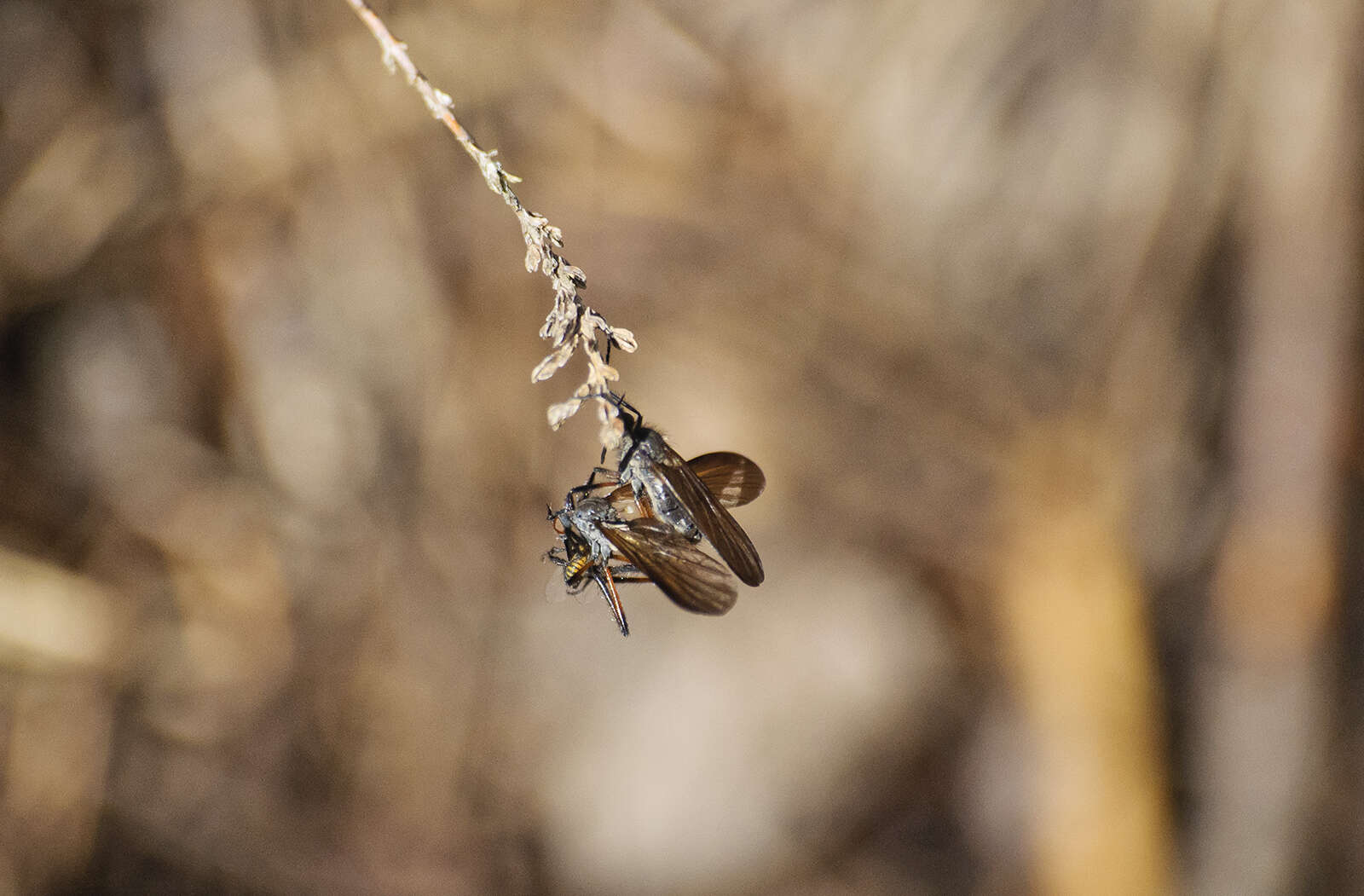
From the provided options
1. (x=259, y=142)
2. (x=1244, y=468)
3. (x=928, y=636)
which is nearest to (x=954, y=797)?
(x=928, y=636)

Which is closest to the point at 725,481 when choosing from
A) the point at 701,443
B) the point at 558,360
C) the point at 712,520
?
the point at 712,520

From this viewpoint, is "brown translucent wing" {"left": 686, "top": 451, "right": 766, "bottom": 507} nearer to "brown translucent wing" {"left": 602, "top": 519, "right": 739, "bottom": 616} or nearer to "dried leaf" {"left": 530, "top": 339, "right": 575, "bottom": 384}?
"brown translucent wing" {"left": 602, "top": 519, "right": 739, "bottom": 616}

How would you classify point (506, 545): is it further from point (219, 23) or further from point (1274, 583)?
point (1274, 583)

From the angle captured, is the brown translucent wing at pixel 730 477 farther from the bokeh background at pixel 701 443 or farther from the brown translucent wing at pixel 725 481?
Result: the bokeh background at pixel 701 443

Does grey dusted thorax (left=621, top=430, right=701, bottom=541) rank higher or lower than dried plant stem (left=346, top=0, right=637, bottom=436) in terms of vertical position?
higher

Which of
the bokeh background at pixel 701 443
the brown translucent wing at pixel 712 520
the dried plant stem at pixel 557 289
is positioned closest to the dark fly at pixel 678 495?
the brown translucent wing at pixel 712 520

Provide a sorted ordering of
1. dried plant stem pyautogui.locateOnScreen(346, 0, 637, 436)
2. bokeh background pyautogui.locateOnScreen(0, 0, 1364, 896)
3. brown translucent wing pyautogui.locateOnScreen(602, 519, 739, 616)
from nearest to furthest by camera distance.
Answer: dried plant stem pyautogui.locateOnScreen(346, 0, 637, 436), brown translucent wing pyautogui.locateOnScreen(602, 519, 739, 616), bokeh background pyautogui.locateOnScreen(0, 0, 1364, 896)

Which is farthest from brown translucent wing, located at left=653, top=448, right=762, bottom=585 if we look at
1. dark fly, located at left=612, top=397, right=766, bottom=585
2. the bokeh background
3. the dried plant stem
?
the bokeh background
